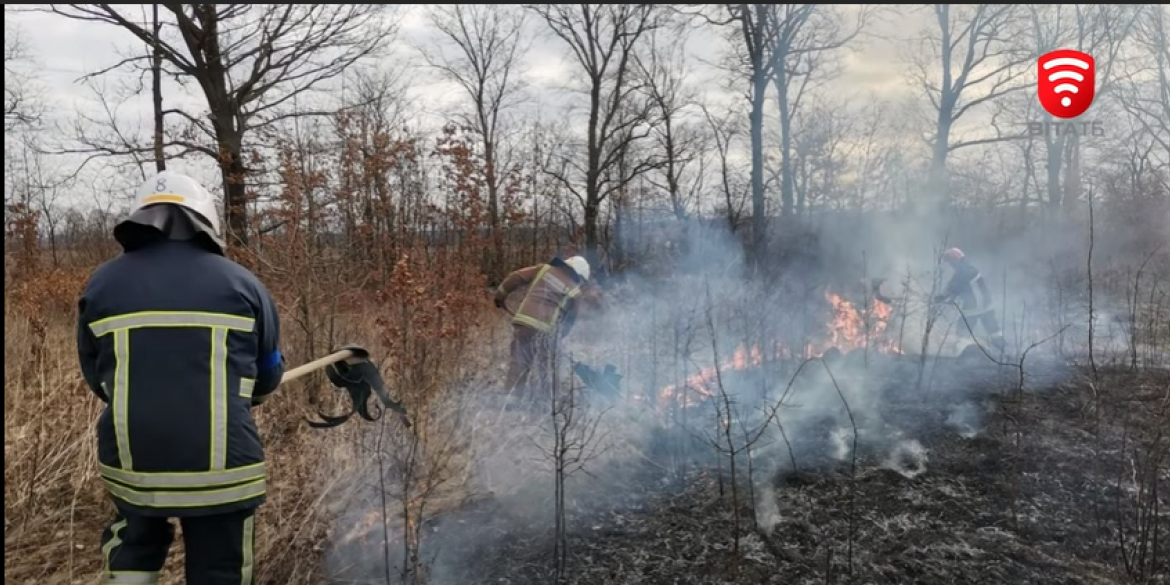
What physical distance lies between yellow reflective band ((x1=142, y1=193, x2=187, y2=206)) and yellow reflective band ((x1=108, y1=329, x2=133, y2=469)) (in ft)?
1.90

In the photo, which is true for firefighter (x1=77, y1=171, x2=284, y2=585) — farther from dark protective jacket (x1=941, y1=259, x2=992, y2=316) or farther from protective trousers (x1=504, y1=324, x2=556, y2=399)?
dark protective jacket (x1=941, y1=259, x2=992, y2=316)

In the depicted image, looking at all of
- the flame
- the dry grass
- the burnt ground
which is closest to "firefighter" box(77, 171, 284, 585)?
the dry grass

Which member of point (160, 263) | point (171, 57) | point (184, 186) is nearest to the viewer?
point (160, 263)

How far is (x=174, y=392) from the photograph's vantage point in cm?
242

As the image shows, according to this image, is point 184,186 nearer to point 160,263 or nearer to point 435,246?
point 160,263

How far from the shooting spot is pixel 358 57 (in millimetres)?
13445

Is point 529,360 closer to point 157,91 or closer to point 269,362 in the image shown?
point 269,362

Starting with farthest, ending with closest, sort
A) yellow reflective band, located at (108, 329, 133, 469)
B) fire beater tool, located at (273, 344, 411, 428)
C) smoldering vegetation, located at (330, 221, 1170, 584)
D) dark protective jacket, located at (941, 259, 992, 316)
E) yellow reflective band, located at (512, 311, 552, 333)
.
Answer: dark protective jacket, located at (941, 259, 992, 316) → yellow reflective band, located at (512, 311, 552, 333) → smoldering vegetation, located at (330, 221, 1170, 584) → fire beater tool, located at (273, 344, 411, 428) → yellow reflective band, located at (108, 329, 133, 469)

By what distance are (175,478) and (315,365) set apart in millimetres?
924

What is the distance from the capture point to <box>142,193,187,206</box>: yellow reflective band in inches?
105

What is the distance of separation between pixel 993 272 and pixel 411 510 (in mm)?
17795

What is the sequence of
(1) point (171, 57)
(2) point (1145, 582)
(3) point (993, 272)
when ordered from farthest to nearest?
(3) point (993, 272), (1) point (171, 57), (2) point (1145, 582)

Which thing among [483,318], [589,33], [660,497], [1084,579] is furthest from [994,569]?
[589,33]

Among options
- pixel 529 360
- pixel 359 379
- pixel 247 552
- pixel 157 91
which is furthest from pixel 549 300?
pixel 157 91
